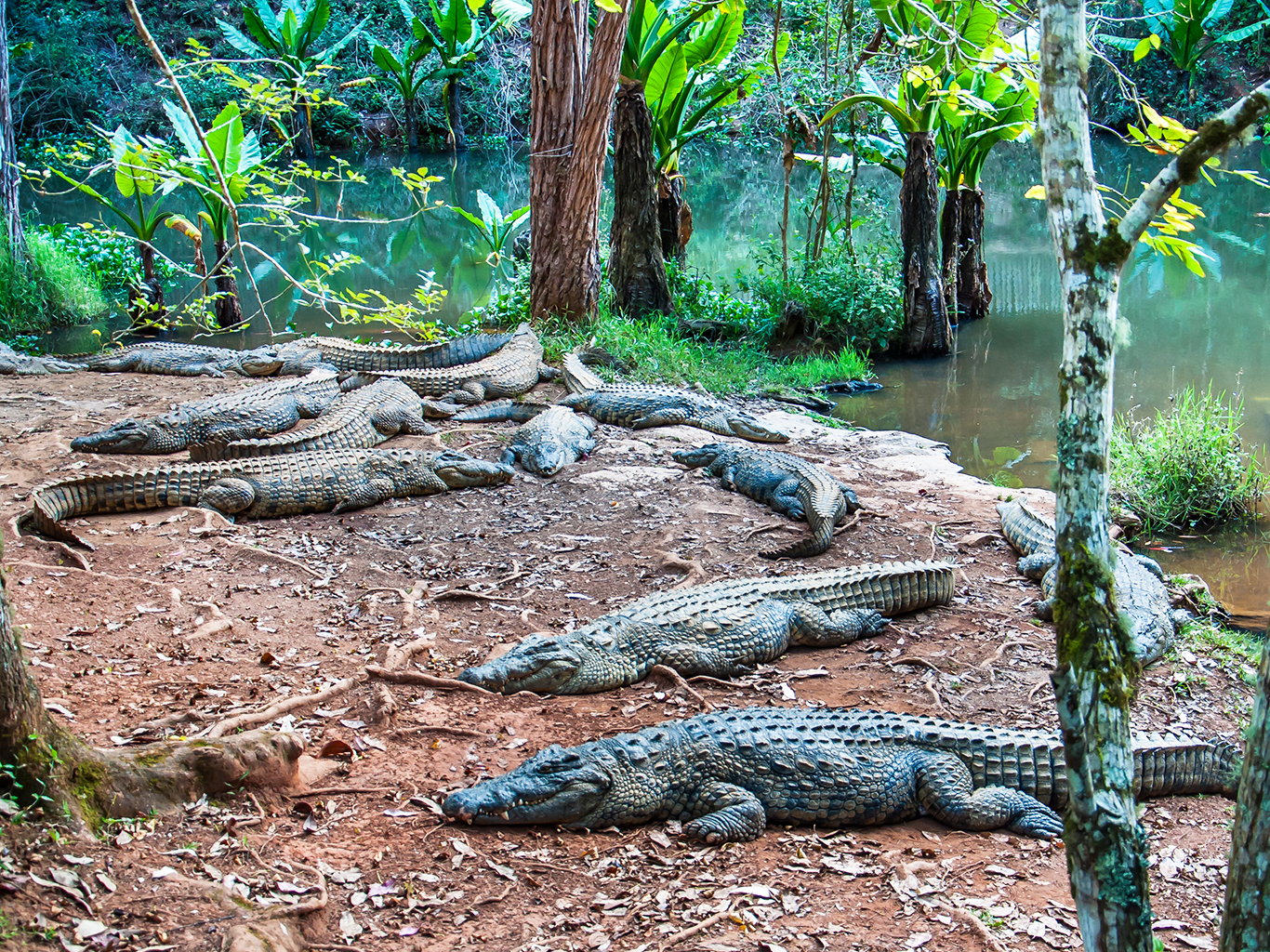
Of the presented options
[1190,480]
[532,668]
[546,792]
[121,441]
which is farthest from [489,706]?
[1190,480]

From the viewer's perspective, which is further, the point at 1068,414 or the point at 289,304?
the point at 289,304

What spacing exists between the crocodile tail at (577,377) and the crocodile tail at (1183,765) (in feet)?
18.4

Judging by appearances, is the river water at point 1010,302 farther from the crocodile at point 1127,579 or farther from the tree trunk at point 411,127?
the tree trunk at point 411,127

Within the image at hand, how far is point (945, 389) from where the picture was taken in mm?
10578

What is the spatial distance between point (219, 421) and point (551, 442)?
2551 mm

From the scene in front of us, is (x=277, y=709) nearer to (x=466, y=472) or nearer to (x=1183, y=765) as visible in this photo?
(x=466, y=472)

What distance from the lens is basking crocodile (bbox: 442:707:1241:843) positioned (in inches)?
120

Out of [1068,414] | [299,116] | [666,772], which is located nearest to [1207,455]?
[666,772]

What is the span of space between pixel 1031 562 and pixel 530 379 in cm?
506

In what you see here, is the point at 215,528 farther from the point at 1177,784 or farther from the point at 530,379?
the point at 1177,784

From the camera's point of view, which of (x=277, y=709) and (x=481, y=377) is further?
(x=481, y=377)

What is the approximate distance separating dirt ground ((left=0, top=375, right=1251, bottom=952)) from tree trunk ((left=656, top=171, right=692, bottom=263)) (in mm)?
5981

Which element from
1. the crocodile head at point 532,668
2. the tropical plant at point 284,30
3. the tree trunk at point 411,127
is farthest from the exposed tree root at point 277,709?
the tree trunk at point 411,127

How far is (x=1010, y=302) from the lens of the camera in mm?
14078
